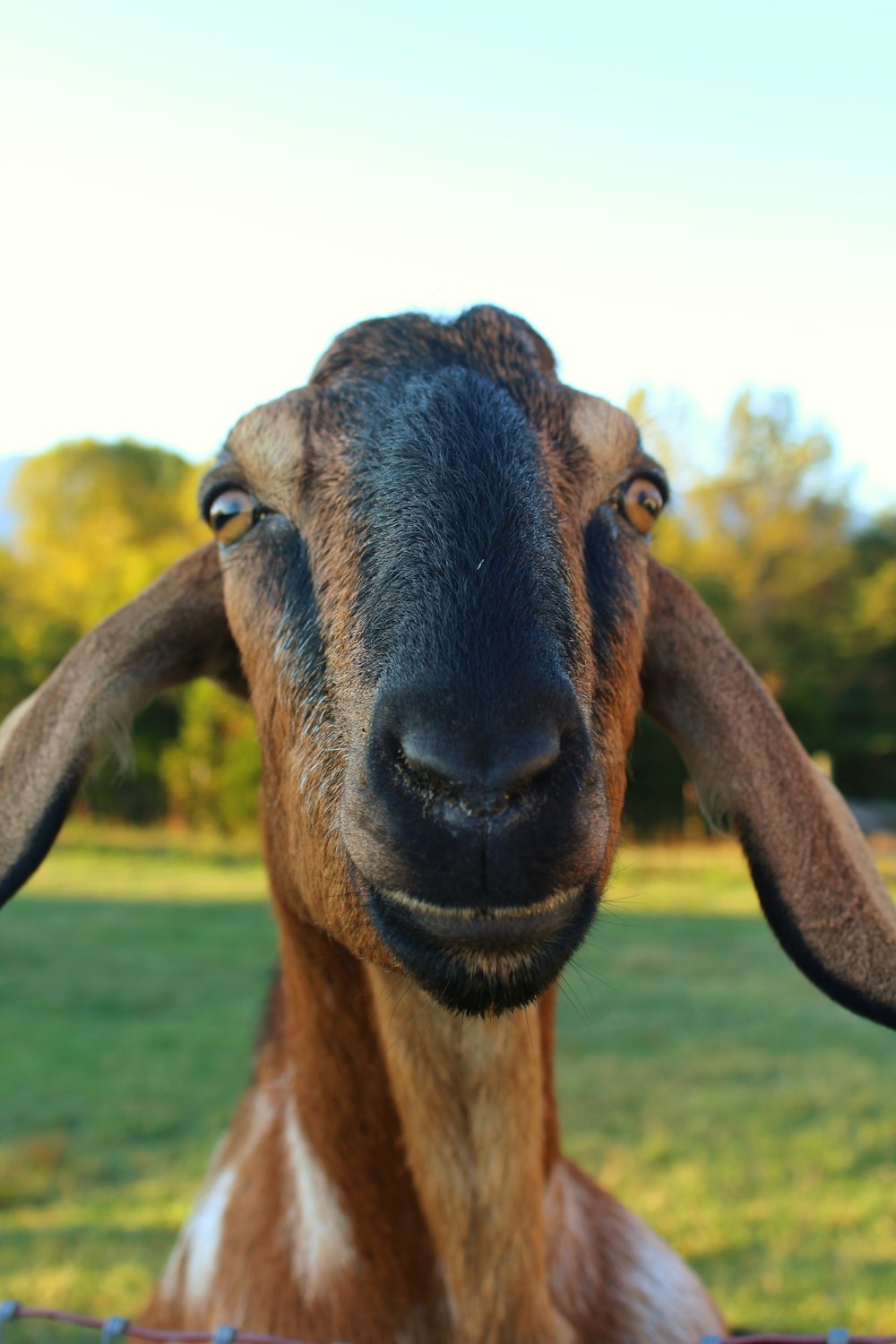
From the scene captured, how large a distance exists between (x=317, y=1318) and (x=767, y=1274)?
466 centimetres

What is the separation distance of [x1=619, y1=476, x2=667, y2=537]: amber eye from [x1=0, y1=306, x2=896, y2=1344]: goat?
1 cm

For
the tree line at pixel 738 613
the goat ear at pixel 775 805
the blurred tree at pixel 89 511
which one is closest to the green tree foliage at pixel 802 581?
the tree line at pixel 738 613

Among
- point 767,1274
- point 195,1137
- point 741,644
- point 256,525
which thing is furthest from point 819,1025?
point 741,644

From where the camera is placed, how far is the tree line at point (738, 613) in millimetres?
29359

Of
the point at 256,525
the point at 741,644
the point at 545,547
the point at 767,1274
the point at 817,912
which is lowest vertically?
the point at 767,1274

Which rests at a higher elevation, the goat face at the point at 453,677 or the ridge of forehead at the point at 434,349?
the ridge of forehead at the point at 434,349

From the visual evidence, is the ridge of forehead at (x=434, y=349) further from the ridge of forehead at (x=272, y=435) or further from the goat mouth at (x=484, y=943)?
the goat mouth at (x=484, y=943)

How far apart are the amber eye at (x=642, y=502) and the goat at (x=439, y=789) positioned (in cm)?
1

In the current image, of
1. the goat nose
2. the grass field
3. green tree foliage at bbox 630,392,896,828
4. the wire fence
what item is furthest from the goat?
green tree foliage at bbox 630,392,896,828

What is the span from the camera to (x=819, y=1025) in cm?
1209

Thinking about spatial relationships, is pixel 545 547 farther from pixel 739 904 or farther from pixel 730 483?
pixel 730 483

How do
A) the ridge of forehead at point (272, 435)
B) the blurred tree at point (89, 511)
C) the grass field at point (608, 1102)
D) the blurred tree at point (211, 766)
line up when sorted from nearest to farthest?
the ridge of forehead at point (272, 435), the grass field at point (608, 1102), the blurred tree at point (211, 766), the blurred tree at point (89, 511)

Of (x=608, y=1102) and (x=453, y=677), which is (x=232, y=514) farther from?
(x=608, y=1102)

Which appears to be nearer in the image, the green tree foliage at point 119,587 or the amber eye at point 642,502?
the amber eye at point 642,502
